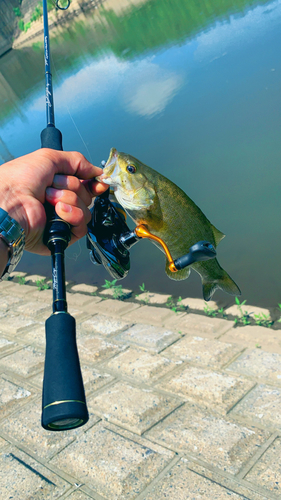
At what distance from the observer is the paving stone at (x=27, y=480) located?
2.46 m

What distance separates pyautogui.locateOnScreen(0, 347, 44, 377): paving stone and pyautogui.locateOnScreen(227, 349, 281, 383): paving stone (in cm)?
194

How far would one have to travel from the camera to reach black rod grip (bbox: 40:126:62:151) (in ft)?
5.82

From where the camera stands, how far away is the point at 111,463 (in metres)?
2.62

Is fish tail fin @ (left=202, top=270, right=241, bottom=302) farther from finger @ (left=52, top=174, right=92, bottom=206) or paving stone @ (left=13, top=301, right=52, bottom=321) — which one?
paving stone @ (left=13, top=301, right=52, bottom=321)

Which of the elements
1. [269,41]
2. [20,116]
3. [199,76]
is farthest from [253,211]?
[20,116]

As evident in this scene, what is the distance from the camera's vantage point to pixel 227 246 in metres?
6.02

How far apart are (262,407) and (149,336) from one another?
1.57m

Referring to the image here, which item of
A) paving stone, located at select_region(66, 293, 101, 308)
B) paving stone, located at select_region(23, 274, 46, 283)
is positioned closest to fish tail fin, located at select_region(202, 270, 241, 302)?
paving stone, located at select_region(66, 293, 101, 308)

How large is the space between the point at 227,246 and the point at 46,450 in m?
4.08

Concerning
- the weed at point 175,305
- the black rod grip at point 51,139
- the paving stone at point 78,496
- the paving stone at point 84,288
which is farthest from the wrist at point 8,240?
the paving stone at point 84,288

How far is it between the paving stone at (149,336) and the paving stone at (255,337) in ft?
1.92

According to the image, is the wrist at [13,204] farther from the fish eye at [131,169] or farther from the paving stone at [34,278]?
the paving stone at [34,278]

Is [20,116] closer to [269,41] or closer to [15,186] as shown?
[269,41]

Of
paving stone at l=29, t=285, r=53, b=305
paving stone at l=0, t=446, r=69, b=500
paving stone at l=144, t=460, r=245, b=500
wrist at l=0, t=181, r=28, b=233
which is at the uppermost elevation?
wrist at l=0, t=181, r=28, b=233
